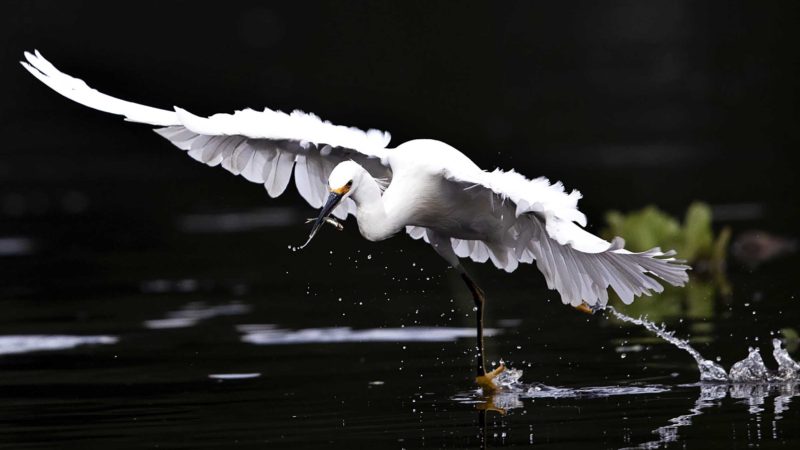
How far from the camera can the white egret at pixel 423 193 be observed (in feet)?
37.2

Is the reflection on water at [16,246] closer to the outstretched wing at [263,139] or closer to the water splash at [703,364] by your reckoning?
the outstretched wing at [263,139]

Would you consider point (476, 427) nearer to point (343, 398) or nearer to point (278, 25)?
point (343, 398)

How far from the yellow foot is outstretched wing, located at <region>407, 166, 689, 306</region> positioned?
67 centimetres

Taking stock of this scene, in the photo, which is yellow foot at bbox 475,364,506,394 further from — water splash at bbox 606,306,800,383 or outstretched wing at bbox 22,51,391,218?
outstretched wing at bbox 22,51,391,218

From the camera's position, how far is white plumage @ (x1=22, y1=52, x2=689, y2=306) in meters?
11.3

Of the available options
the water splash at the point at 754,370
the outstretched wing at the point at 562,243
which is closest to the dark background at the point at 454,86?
the water splash at the point at 754,370

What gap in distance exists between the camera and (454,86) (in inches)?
1829

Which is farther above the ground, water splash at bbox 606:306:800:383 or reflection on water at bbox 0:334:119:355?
reflection on water at bbox 0:334:119:355

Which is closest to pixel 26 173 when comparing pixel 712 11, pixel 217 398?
pixel 217 398

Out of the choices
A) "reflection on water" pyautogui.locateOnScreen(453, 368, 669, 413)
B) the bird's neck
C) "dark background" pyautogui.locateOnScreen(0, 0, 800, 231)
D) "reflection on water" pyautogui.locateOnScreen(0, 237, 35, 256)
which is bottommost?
"reflection on water" pyautogui.locateOnScreen(453, 368, 669, 413)

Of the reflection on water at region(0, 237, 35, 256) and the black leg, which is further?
the reflection on water at region(0, 237, 35, 256)

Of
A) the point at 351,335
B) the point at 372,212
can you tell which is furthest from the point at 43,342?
the point at 372,212

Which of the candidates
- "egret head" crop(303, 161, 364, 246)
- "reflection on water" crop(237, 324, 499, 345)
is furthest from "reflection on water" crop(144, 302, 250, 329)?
"egret head" crop(303, 161, 364, 246)

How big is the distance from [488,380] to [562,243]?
153cm
